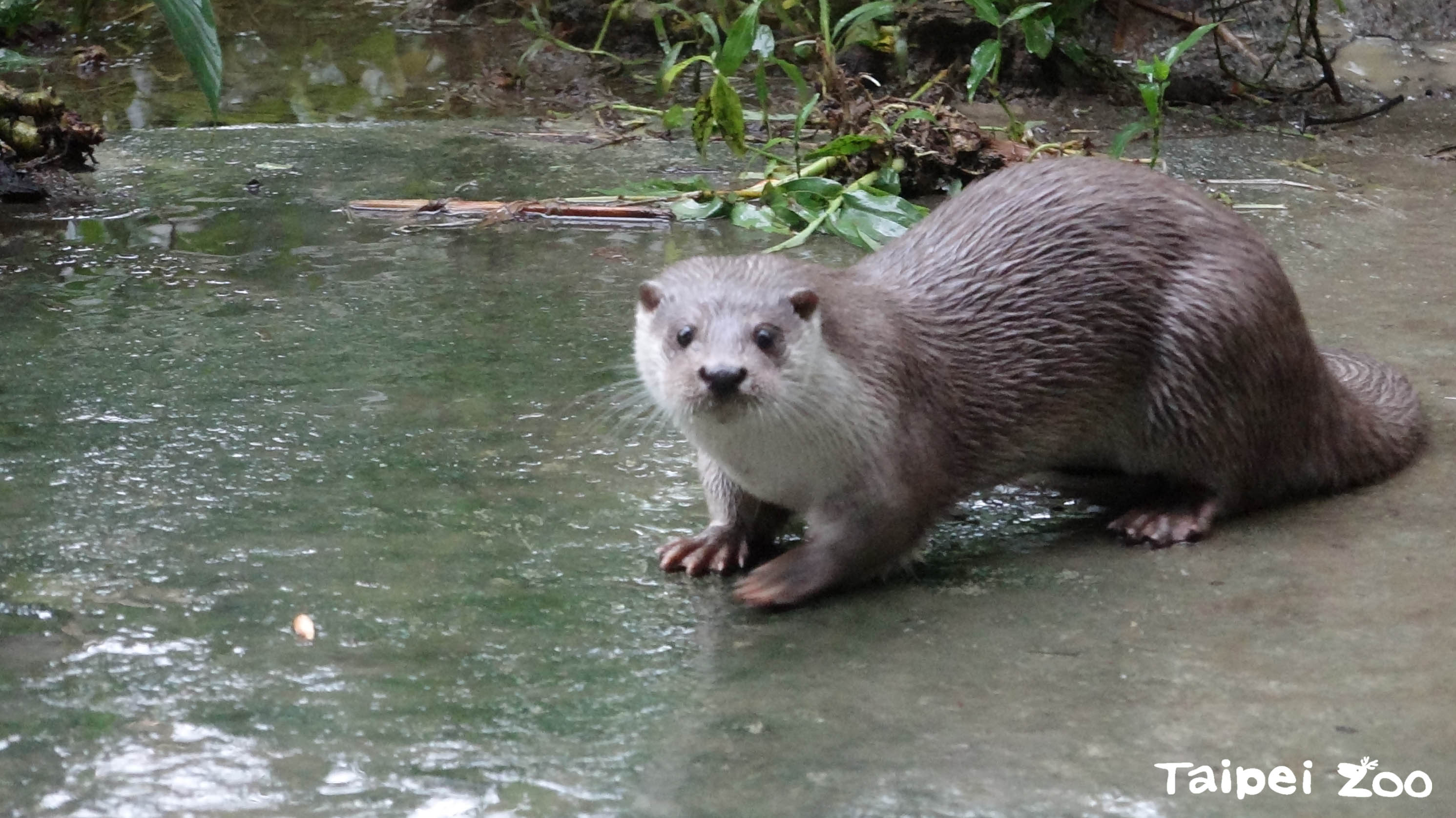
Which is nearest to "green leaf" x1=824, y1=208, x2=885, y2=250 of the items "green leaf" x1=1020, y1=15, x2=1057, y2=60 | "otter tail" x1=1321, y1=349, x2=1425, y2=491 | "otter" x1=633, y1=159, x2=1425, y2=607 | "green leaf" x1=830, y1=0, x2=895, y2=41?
"green leaf" x1=830, y1=0, x2=895, y2=41

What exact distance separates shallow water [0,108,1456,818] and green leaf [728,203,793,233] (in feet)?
1.75

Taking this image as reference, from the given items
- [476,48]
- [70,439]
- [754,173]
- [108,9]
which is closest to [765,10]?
[476,48]

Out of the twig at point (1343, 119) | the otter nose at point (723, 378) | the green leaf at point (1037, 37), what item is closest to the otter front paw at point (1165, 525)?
the otter nose at point (723, 378)

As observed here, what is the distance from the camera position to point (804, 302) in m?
1.90

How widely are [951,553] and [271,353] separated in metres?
1.34

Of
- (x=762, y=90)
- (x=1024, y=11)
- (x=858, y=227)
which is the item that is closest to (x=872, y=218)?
(x=858, y=227)

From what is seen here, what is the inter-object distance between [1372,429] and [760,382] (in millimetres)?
1037

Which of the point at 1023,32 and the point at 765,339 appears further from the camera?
the point at 1023,32

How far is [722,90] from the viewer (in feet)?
11.8

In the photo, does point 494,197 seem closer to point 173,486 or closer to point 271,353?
point 271,353

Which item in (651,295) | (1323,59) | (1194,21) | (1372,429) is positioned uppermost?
(1194,21)

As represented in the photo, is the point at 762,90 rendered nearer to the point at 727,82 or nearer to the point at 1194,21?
the point at 727,82

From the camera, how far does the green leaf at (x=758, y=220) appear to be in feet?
11.8

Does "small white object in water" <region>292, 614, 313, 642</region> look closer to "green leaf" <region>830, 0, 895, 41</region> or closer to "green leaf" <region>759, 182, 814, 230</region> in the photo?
"green leaf" <region>759, 182, 814, 230</region>
